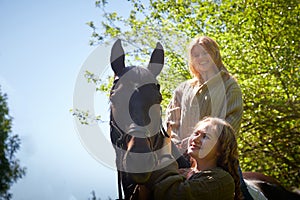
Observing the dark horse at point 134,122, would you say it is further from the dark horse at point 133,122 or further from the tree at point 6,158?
the tree at point 6,158

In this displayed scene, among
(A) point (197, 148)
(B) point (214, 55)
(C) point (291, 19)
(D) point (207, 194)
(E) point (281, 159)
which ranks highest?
(C) point (291, 19)

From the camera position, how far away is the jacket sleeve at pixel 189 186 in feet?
6.50

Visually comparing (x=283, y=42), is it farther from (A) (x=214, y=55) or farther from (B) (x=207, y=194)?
(B) (x=207, y=194)

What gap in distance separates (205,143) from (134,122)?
20.9 inches

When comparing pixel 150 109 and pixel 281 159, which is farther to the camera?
pixel 281 159

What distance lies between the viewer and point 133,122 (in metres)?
1.92

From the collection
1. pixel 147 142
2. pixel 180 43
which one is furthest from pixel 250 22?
pixel 147 142

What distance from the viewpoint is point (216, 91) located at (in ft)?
9.41

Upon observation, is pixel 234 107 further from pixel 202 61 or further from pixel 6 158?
pixel 6 158

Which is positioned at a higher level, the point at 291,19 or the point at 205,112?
the point at 291,19

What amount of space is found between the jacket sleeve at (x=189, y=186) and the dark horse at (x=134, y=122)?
0.35 ft

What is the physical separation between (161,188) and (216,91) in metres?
1.08

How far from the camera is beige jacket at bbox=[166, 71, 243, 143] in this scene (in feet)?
9.26

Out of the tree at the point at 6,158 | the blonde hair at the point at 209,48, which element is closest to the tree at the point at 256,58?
the blonde hair at the point at 209,48
